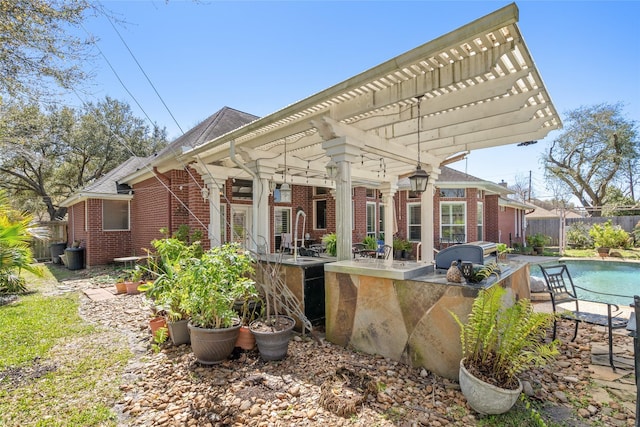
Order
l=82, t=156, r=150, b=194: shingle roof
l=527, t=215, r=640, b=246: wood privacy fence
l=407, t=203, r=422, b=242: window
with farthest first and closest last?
l=527, t=215, r=640, b=246: wood privacy fence < l=407, t=203, r=422, b=242: window < l=82, t=156, r=150, b=194: shingle roof

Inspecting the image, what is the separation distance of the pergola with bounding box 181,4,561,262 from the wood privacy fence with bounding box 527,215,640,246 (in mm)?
17357

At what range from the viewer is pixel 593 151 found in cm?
2284

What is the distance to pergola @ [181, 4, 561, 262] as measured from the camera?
2.99m

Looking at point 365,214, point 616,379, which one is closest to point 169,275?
point 616,379

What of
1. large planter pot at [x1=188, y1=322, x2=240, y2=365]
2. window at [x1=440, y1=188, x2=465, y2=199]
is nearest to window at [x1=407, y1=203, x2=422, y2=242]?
window at [x1=440, y1=188, x2=465, y2=199]

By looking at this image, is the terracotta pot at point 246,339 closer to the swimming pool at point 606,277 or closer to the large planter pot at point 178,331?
the large planter pot at point 178,331

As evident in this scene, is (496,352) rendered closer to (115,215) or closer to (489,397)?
(489,397)

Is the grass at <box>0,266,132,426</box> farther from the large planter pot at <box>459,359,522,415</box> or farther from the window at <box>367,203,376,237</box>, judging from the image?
the window at <box>367,203,376,237</box>

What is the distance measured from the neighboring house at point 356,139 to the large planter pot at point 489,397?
2.25 m

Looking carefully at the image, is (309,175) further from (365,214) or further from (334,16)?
(365,214)

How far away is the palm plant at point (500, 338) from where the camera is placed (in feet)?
8.35

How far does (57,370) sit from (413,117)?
512 cm

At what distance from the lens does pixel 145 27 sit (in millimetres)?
4414

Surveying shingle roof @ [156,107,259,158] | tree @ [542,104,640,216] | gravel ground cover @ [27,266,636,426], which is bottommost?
gravel ground cover @ [27,266,636,426]
